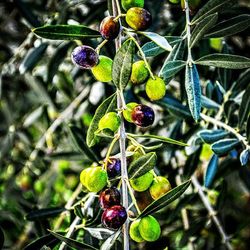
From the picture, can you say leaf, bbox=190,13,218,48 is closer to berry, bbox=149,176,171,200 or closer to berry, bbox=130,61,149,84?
berry, bbox=130,61,149,84

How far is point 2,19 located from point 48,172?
2.42 feet

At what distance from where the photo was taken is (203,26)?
40.3 inches

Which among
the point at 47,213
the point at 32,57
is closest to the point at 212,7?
the point at 47,213

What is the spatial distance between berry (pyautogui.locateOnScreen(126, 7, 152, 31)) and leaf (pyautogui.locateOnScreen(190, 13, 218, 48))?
0.14 metres

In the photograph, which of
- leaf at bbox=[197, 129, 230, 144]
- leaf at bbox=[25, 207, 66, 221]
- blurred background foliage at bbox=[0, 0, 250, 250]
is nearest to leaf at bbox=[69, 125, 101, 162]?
blurred background foliage at bbox=[0, 0, 250, 250]

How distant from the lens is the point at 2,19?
2.41 m

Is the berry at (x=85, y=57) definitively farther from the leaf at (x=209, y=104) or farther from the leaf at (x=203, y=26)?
the leaf at (x=209, y=104)

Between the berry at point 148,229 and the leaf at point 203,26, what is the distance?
0.38 meters

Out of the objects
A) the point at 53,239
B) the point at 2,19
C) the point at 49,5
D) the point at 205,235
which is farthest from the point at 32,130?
the point at 53,239

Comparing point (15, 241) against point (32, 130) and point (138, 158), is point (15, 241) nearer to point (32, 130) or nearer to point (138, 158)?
point (32, 130)

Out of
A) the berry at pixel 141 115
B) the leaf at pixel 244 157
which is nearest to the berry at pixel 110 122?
the berry at pixel 141 115

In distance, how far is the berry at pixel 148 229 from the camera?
909 mm

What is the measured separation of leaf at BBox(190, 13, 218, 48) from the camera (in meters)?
1.01

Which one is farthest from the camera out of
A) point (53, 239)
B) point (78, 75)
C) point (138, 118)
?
point (78, 75)
